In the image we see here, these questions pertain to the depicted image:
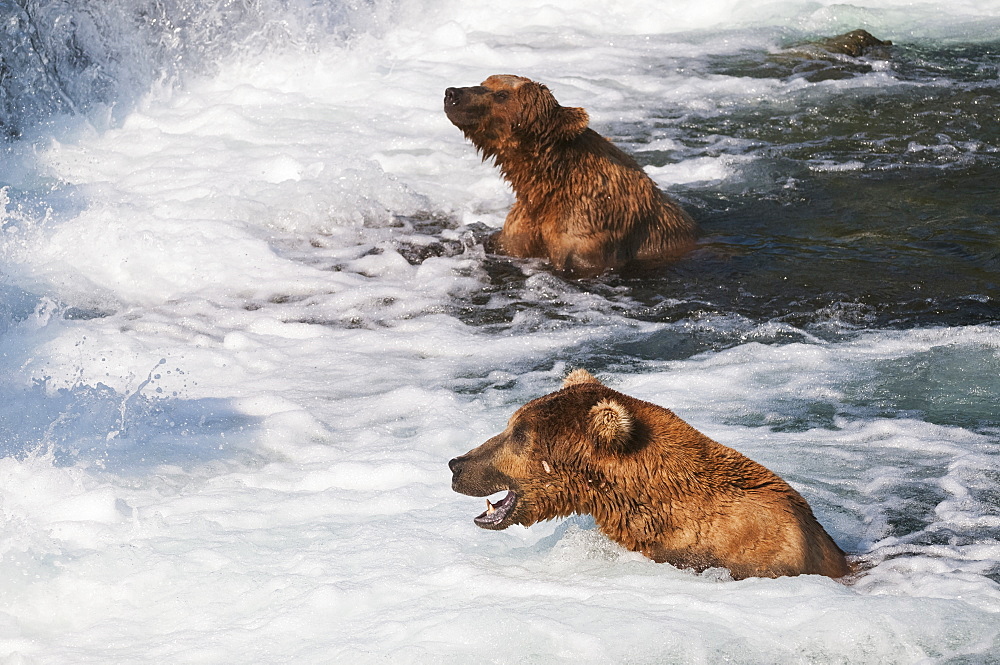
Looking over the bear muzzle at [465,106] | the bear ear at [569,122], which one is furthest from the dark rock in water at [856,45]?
the bear muzzle at [465,106]

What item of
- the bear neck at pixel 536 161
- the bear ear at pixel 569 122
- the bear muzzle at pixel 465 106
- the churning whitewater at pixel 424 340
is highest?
the bear muzzle at pixel 465 106

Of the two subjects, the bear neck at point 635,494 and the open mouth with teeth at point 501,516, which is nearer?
the bear neck at point 635,494

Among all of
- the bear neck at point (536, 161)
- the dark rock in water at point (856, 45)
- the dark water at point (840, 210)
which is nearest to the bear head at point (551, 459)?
the dark water at point (840, 210)

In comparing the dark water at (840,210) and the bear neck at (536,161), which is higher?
the bear neck at (536,161)

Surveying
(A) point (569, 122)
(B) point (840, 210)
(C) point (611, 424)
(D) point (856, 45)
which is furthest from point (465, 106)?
(D) point (856, 45)

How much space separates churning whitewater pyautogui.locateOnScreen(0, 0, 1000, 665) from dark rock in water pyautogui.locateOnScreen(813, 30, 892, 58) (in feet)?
1.02

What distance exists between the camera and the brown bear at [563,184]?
9.12 m

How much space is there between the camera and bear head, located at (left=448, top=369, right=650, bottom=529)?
4988 mm

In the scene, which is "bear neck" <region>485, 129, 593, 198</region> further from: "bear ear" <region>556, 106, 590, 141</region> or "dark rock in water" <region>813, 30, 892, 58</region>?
"dark rock in water" <region>813, 30, 892, 58</region>

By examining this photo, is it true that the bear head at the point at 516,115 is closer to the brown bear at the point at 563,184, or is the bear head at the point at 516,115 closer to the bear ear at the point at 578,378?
the brown bear at the point at 563,184

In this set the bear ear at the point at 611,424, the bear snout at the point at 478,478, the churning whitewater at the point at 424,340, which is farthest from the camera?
the bear snout at the point at 478,478

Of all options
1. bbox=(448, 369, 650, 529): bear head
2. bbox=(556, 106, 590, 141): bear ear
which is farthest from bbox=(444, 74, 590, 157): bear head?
bbox=(448, 369, 650, 529): bear head

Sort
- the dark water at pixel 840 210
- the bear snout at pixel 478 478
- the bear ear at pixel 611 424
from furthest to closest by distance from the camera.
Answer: the dark water at pixel 840 210 → the bear snout at pixel 478 478 → the bear ear at pixel 611 424

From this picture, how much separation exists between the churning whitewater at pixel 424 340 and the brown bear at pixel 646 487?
128 millimetres
